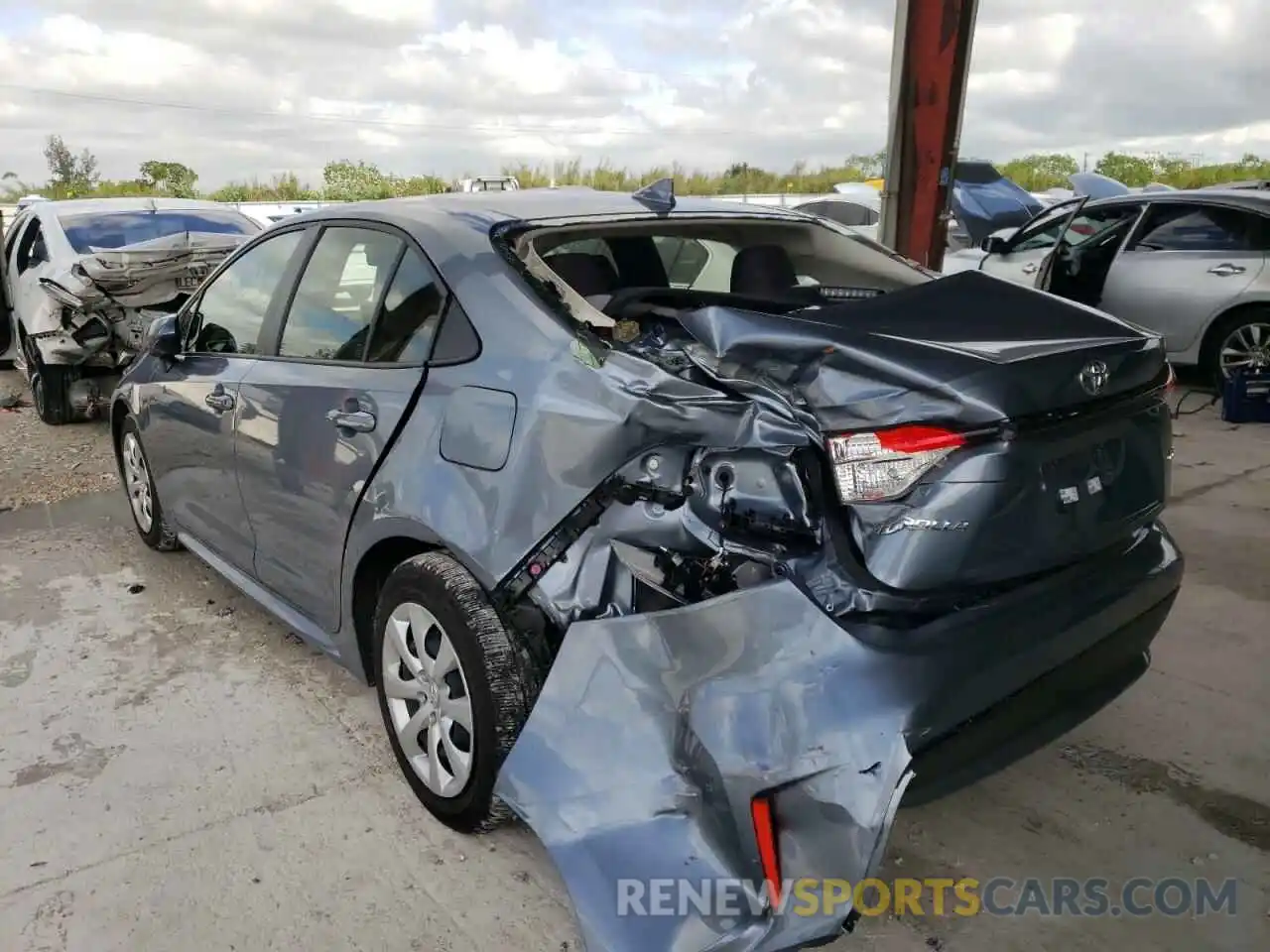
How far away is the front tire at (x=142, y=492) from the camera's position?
14.1ft

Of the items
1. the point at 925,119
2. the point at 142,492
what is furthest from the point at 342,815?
the point at 925,119

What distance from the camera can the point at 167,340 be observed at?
3816 millimetres

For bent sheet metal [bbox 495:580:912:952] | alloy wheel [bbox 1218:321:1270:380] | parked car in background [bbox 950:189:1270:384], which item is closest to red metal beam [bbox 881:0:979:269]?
parked car in background [bbox 950:189:1270:384]

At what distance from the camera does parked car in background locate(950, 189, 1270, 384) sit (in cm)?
706

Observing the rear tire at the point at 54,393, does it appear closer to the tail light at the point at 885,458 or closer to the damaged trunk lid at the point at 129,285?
the damaged trunk lid at the point at 129,285

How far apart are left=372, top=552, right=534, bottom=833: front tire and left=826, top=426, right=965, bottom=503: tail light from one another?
0.86 meters

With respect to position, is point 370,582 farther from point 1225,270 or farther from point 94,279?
point 1225,270

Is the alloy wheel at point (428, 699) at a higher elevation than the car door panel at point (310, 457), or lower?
lower

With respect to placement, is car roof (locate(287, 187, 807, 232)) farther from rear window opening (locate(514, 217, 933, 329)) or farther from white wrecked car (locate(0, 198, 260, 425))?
white wrecked car (locate(0, 198, 260, 425))

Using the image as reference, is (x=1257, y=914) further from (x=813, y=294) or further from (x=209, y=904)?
(x=209, y=904)

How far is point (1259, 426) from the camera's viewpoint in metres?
6.55

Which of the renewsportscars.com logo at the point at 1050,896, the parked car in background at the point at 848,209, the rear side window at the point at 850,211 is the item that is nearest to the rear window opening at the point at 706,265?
the renewsportscars.com logo at the point at 1050,896

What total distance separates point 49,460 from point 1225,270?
8.30 m

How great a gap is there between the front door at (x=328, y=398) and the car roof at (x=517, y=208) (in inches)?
3.4
